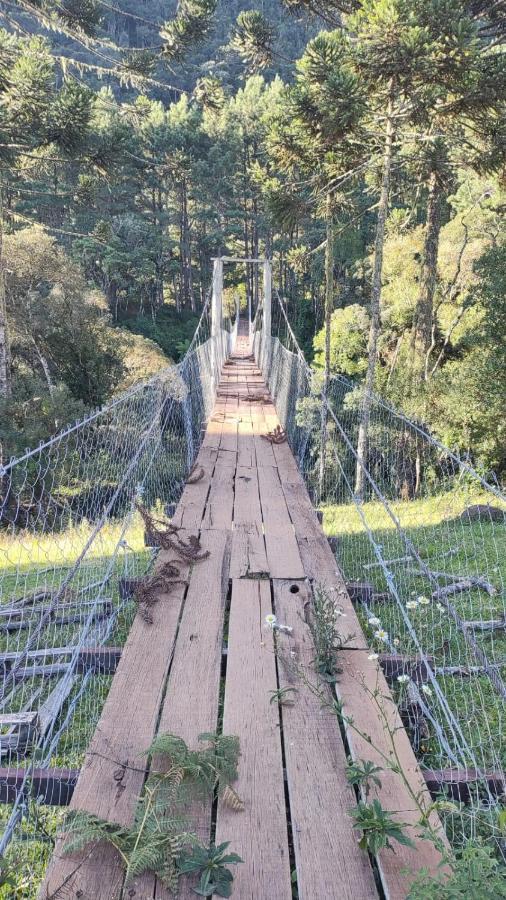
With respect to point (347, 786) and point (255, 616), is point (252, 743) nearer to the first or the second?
point (347, 786)

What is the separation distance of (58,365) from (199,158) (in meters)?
18.0

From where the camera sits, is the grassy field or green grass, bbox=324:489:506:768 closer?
the grassy field

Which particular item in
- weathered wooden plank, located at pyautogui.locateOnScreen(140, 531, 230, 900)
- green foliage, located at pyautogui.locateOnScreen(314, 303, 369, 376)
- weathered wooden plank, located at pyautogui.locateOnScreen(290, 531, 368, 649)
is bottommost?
weathered wooden plank, located at pyautogui.locateOnScreen(140, 531, 230, 900)

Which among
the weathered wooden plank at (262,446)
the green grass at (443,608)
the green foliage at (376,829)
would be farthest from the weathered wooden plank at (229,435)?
the green foliage at (376,829)

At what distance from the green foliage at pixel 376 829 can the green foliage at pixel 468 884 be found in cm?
12

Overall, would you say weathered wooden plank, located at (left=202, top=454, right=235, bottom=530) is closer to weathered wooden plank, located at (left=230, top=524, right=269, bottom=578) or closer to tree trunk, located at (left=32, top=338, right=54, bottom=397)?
weathered wooden plank, located at (left=230, top=524, right=269, bottom=578)

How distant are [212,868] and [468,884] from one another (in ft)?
1.47

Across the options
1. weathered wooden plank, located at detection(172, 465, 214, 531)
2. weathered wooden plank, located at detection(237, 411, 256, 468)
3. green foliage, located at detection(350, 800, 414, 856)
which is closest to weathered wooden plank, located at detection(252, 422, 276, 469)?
weathered wooden plank, located at detection(237, 411, 256, 468)

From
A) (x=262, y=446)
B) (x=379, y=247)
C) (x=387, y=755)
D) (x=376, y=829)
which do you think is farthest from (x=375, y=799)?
(x=379, y=247)

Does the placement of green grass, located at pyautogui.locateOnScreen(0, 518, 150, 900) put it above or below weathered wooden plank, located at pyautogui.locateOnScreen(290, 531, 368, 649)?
below

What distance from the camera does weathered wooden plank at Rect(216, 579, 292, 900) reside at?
1.13 metres

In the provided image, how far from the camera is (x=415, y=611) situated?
310cm

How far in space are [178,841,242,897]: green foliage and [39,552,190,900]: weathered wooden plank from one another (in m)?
0.13

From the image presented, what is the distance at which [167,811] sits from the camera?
1.24m
